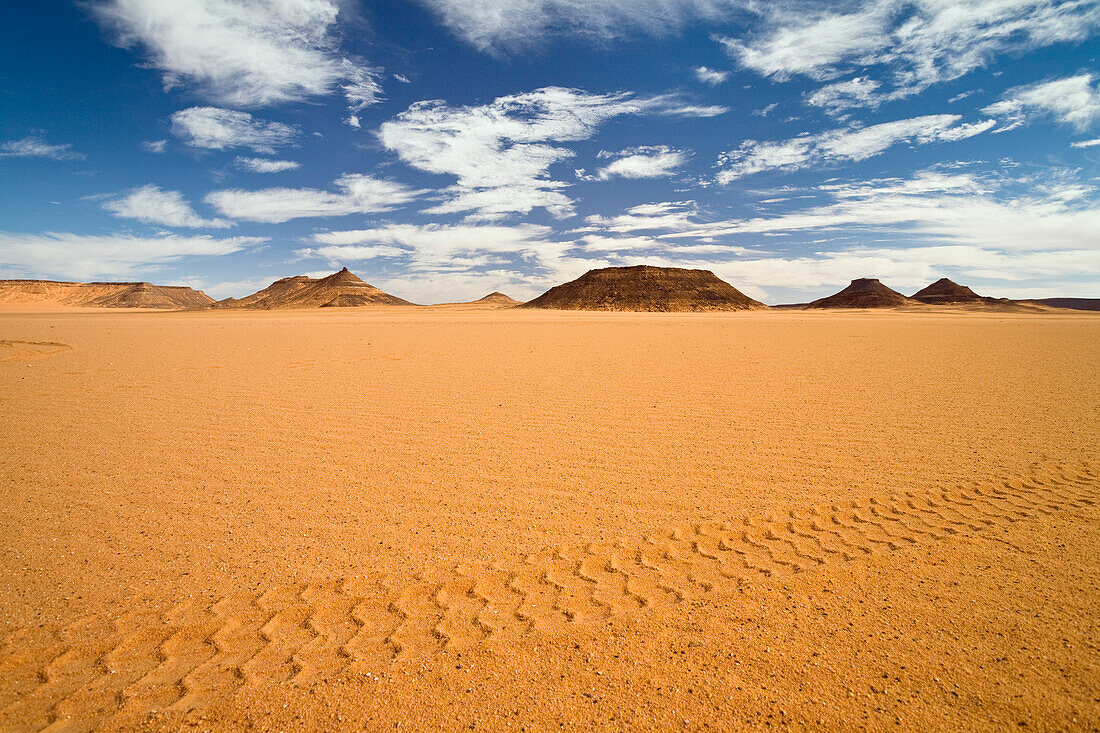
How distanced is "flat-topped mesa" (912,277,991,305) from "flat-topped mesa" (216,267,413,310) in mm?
155703

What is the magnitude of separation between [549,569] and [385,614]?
1.23m

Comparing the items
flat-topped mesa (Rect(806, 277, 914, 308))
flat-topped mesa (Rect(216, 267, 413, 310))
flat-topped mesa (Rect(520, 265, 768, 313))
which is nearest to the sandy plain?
flat-topped mesa (Rect(520, 265, 768, 313))

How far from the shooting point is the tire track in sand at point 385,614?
9.07 ft

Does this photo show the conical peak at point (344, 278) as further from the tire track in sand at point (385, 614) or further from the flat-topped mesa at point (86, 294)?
the tire track in sand at point (385, 614)

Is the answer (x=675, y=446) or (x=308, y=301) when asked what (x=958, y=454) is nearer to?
(x=675, y=446)

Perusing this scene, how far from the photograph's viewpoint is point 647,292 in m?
118

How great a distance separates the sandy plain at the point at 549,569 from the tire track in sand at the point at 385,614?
0.02 meters

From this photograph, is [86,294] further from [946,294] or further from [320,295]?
[946,294]

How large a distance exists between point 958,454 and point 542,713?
6.77m

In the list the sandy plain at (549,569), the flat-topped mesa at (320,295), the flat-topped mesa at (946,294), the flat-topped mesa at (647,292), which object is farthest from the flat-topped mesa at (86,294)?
the flat-topped mesa at (946,294)

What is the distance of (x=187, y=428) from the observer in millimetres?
7770

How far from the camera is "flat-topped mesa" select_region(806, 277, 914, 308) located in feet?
457

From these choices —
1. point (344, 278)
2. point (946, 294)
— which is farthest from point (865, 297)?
point (344, 278)

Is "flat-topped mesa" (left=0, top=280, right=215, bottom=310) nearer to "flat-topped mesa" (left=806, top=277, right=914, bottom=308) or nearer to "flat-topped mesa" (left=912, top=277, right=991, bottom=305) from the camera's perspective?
"flat-topped mesa" (left=806, top=277, right=914, bottom=308)
